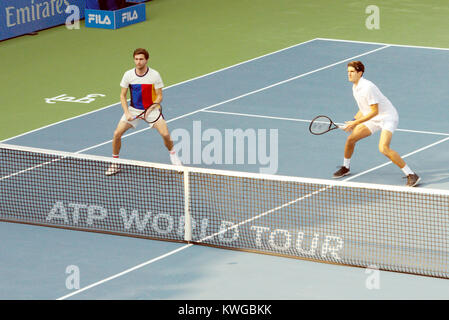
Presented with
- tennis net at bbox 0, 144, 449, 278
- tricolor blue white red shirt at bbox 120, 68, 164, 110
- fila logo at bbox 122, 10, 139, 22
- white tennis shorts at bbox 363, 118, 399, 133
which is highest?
fila logo at bbox 122, 10, 139, 22

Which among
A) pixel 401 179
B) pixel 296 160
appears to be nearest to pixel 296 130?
pixel 296 160

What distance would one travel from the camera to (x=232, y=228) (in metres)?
12.9

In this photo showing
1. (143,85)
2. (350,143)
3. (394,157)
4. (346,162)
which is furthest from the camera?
(143,85)

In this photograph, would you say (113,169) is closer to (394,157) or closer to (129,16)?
(394,157)

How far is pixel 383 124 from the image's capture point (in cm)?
1440

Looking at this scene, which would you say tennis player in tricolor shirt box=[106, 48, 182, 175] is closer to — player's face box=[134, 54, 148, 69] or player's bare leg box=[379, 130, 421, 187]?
player's face box=[134, 54, 148, 69]

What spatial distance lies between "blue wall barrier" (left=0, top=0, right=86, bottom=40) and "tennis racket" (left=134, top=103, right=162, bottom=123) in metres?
9.83

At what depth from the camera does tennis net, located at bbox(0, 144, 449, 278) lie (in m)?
12.1

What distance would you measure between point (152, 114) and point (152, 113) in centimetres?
2

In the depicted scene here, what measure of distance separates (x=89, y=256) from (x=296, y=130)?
580cm

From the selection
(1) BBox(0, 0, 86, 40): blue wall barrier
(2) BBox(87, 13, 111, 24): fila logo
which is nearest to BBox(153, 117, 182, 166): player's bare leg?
(1) BBox(0, 0, 86, 40): blue wall barrier

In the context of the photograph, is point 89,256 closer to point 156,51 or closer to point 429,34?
point 156,51

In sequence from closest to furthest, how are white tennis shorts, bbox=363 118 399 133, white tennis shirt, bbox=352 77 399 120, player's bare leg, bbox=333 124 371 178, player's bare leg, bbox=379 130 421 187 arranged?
1. white tennis shirt, bbox=352 77 399 120
2. player's bare leg, bbox=379 130 421 187
3. white tennis shorts, bbox=363 118 399 133
4. player's bare leg, bbox=333 124 371 178

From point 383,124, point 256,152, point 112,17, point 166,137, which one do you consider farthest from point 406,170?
point 112,17
